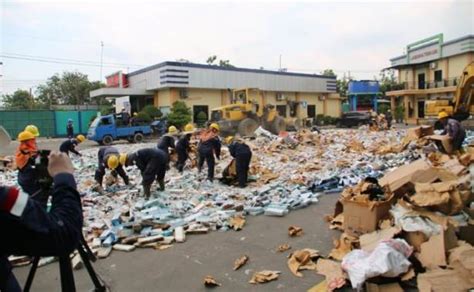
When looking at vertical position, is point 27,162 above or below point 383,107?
below

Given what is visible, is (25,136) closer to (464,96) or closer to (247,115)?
(247,115)

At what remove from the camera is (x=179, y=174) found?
996 cm

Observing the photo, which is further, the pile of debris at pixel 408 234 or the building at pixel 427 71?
the building at pixel 427 71

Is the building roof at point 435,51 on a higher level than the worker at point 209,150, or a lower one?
higher

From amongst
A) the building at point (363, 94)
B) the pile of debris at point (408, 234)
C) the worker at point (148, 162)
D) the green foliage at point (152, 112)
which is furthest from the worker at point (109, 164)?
the building at point (363, 94)

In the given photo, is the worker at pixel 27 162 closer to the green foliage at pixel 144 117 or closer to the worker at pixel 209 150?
the worker at pixel 209 150

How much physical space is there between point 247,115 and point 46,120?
56.7 ft

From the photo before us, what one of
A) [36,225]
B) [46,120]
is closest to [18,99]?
[46,120]

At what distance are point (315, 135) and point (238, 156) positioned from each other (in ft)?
30.7

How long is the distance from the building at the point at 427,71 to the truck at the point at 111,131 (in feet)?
77.3

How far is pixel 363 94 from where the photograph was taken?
41375 mm

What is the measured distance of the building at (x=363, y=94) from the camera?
135ft

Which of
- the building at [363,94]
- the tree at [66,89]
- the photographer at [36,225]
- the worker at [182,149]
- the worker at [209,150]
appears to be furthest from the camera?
the tree at [66,89]

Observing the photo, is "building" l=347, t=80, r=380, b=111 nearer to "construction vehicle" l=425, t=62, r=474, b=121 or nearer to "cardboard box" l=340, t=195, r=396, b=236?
"construction vehicle" l=425, t=62, r=474, b=121
